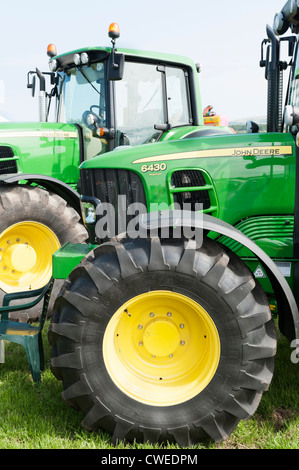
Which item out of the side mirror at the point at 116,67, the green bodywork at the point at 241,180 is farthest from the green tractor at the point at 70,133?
the green bodywork at the point at 241,180

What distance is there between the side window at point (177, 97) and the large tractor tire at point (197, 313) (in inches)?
145

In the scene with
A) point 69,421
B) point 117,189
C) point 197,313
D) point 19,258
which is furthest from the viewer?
point 19,258

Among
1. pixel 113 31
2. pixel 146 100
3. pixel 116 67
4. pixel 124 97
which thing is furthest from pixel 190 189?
pixel 146 100

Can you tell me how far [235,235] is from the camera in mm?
2775

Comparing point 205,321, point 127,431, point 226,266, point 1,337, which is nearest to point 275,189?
point 226,266

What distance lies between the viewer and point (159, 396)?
8.97ft

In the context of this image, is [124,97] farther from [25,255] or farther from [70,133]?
[25,255]

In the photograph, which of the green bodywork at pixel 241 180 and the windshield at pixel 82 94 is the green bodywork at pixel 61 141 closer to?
the windshield at pixel 82 94

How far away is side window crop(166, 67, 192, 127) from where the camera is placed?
604 cm

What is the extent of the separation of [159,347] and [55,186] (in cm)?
312

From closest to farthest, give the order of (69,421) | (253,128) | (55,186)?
(69,421), (253,128), (55,186)

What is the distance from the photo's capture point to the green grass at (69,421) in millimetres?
2754

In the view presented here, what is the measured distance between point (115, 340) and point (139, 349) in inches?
6.3

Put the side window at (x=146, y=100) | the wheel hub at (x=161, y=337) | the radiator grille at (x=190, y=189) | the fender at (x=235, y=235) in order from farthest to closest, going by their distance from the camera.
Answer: the side window at (x=146, y=100)
the radiator grille at (x=190, y=189)
the wheel hub at (x=161, y=337)
the fender at (x=235, y=235)
